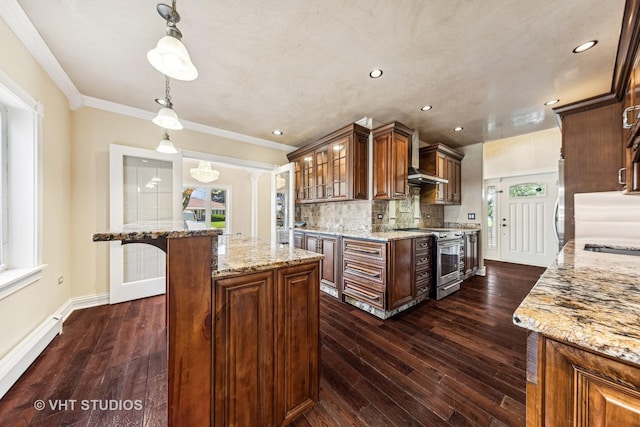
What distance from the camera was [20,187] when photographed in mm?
1885

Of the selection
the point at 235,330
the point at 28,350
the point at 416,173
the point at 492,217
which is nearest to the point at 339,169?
the point at 416,173

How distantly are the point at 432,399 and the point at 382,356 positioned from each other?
470 mm

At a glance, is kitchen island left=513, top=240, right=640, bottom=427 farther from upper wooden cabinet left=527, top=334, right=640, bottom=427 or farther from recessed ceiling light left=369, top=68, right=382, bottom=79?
recessed ceiling light left=369, top=68, right=382, bottom=79

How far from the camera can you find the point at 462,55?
1986 millimetres

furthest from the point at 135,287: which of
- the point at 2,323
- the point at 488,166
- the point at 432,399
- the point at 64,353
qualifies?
the point at 488,166

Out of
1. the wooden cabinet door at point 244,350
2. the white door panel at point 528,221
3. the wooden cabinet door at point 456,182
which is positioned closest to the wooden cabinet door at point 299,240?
the wooden cabinet door at point 244,350

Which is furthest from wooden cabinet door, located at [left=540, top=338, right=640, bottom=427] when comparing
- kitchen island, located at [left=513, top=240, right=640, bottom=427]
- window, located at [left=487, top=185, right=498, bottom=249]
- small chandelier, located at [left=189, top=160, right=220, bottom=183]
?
window, located at [left=487, top=185, right=498, bottom=249]

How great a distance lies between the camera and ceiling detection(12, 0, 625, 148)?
1.56 metres

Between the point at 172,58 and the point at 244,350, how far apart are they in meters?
1.59

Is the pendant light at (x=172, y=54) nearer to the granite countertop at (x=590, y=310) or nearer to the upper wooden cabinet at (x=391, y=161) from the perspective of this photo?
the granite countertop at (x=590, y=310)

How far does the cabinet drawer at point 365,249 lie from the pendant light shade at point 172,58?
223 centimetres

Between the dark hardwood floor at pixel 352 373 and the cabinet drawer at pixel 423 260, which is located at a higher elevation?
the cabinet drawer at pixel 423 260

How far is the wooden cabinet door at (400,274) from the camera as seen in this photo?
2508 millimetres

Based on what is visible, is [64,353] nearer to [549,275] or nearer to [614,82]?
[549,275]
